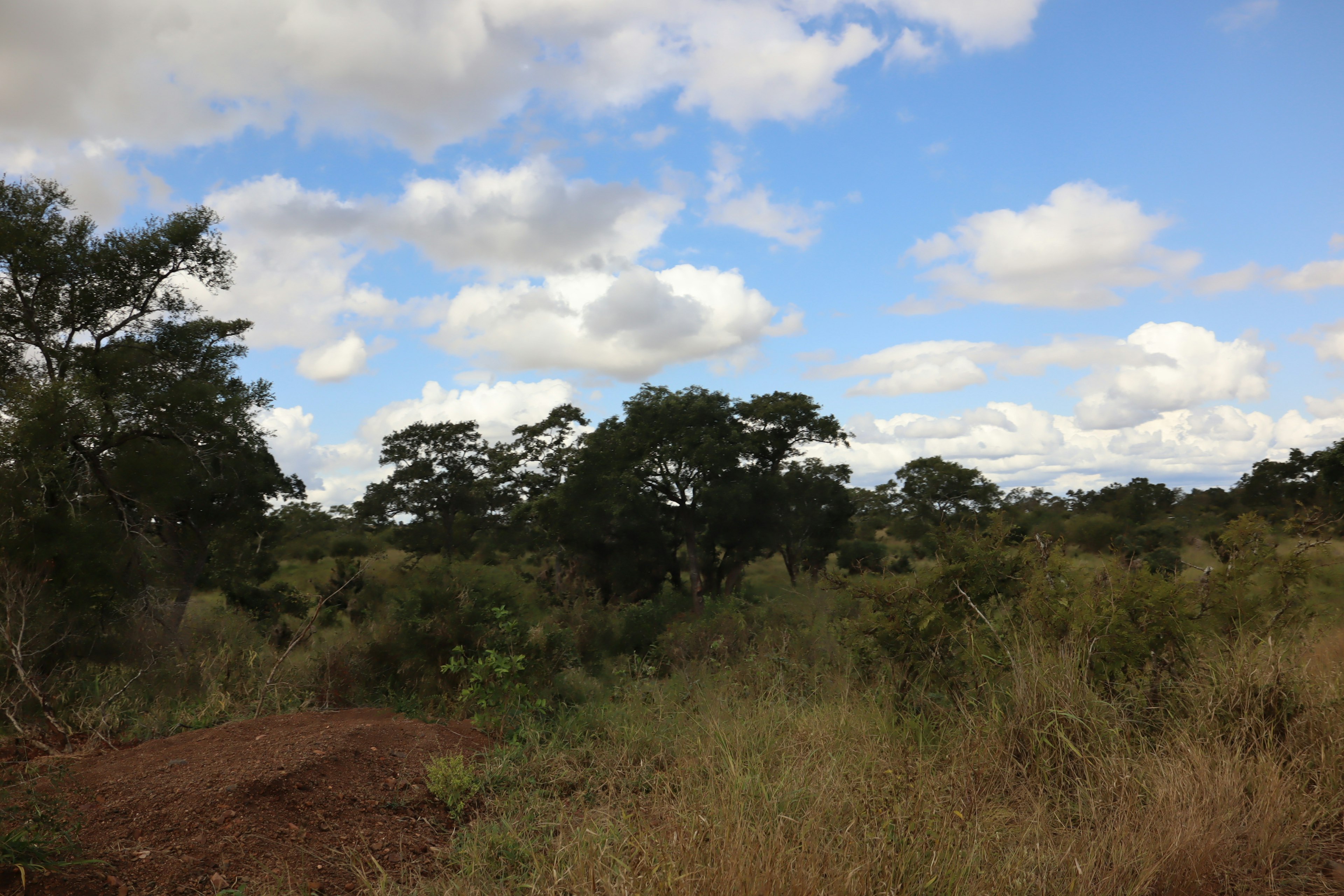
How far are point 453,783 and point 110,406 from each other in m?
11.6

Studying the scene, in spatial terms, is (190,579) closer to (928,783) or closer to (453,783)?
(453,783)

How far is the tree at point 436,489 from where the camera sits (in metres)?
38.9

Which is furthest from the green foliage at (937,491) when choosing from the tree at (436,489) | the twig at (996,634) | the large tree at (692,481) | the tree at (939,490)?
the twig at (996,634)

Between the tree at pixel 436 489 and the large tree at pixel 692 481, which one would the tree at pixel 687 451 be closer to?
the large tree at pixel 692 481

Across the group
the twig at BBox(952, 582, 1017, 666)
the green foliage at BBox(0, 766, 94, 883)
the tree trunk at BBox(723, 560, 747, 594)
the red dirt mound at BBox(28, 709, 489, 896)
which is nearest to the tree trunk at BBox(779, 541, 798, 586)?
the tree trunk at BBox(723, 560, 747, 594)

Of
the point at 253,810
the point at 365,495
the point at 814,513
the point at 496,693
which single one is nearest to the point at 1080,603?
the point at 496,693

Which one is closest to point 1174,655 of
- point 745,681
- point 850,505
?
point 745,681

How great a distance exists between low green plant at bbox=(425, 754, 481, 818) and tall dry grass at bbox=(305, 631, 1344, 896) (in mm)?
121

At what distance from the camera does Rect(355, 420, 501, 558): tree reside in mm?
38906

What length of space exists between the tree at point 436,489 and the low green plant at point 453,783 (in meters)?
34.0

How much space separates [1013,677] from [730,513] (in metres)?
22.3

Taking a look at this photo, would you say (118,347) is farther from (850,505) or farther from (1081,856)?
(850,505)

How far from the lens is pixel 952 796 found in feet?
13.9

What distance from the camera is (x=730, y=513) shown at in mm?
27609
